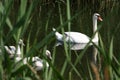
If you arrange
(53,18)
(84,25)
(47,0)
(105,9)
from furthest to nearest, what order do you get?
(47,0) → (105,9) → (53,18) → (84,25)

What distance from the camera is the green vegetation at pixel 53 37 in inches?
65.2

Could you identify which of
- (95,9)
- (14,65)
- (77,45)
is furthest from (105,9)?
(14,65)

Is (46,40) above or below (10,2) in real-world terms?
below

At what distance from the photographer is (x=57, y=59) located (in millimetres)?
9141

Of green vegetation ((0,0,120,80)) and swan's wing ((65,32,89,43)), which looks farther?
swan's wing ((65,32,89,43))

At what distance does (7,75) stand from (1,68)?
2.0 inches

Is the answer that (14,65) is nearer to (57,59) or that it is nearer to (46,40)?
(46,40)

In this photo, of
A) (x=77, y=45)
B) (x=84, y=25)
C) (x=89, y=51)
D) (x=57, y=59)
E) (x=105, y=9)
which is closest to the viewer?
(x=57, y=59)

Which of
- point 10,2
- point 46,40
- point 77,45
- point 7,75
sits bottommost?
point 77,45

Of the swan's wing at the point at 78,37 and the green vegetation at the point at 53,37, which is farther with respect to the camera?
the swan's wing at the point at 78,37

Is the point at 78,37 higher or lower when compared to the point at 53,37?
lower

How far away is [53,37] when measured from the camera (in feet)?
6.18

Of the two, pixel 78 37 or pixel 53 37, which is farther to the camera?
pixel 78 37

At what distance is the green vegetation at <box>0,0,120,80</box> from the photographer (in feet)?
5.44
